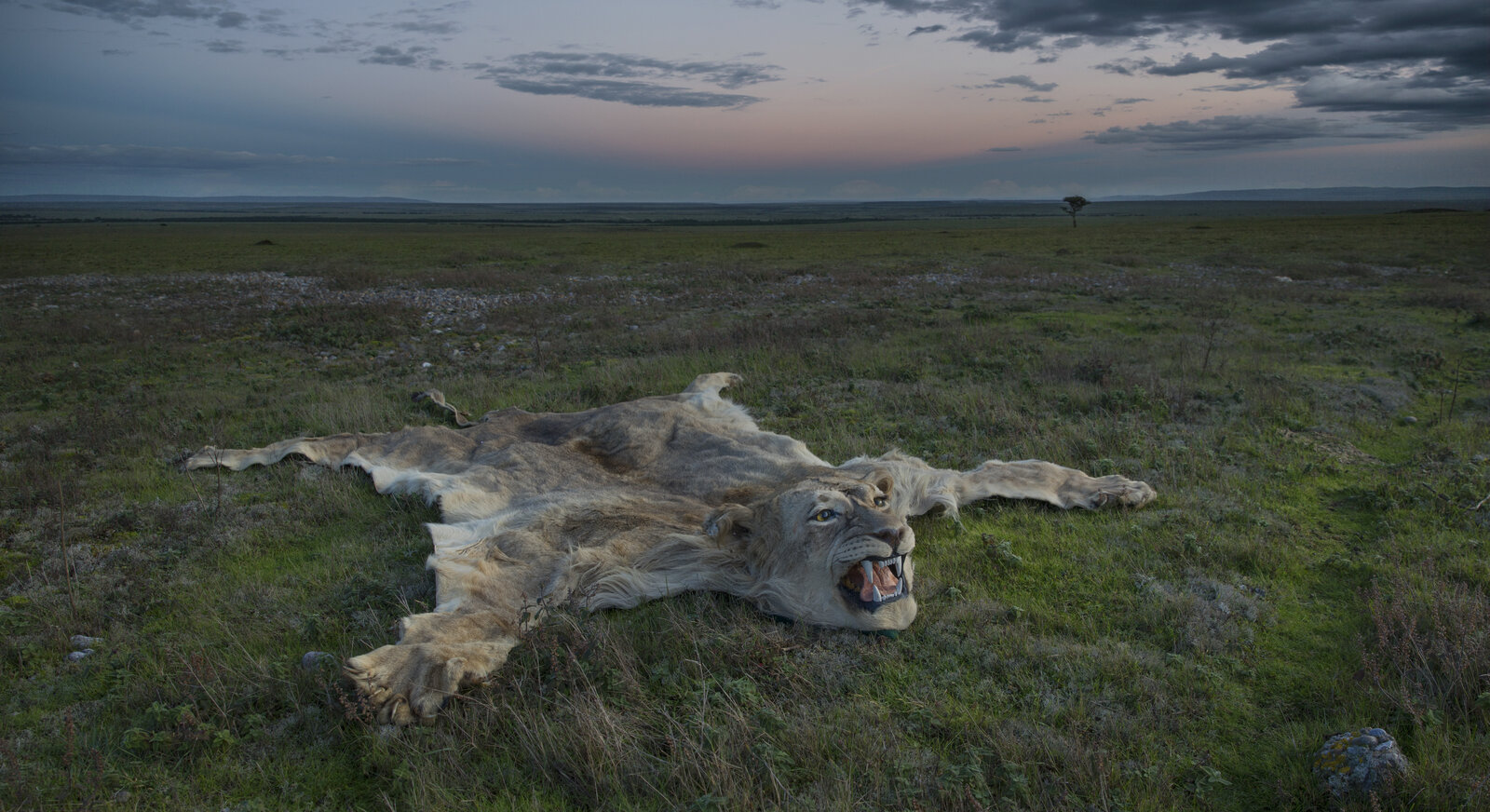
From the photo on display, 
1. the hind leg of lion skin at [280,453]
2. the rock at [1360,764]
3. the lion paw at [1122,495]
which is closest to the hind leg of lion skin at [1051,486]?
the lion paw at [1122,495]

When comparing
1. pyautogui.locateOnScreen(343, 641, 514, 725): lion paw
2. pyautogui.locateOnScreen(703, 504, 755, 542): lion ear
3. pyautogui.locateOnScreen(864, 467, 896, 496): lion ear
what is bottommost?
pyautogui.locateOnScreen(343, 641, 514, 725): lion paw

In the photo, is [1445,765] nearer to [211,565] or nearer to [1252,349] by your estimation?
[211,565]

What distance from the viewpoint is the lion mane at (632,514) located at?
447 cm

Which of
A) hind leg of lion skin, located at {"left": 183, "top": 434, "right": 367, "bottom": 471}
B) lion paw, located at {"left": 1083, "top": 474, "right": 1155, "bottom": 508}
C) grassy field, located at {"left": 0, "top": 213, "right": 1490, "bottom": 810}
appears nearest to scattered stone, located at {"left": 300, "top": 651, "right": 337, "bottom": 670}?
grassy field, located at {"left": 0, "top": 213, "right": 1490, "bottom": 810}

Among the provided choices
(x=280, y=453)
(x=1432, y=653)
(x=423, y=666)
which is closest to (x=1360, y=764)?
(x=1432, y=653)

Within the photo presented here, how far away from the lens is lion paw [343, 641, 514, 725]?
12.7 feet

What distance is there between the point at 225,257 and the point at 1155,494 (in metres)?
51.1

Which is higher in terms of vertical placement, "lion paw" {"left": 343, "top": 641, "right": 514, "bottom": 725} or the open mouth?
the open mouth

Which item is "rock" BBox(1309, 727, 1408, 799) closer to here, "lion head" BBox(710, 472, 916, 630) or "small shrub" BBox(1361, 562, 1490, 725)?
"small shrub" BBox(1361, 562, 1490, 725)

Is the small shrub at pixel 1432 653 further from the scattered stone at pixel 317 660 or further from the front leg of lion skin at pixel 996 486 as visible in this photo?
the scattered stone at pixel 317 660

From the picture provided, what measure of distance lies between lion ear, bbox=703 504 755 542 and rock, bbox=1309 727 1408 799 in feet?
10.7

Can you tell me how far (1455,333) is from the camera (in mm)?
15453

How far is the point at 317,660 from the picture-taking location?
14.5 feet

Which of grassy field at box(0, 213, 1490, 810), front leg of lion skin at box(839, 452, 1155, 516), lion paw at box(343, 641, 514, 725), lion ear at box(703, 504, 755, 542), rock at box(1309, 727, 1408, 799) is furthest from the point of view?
front leg of lion skin at box(839, 452, 1155, 516)
